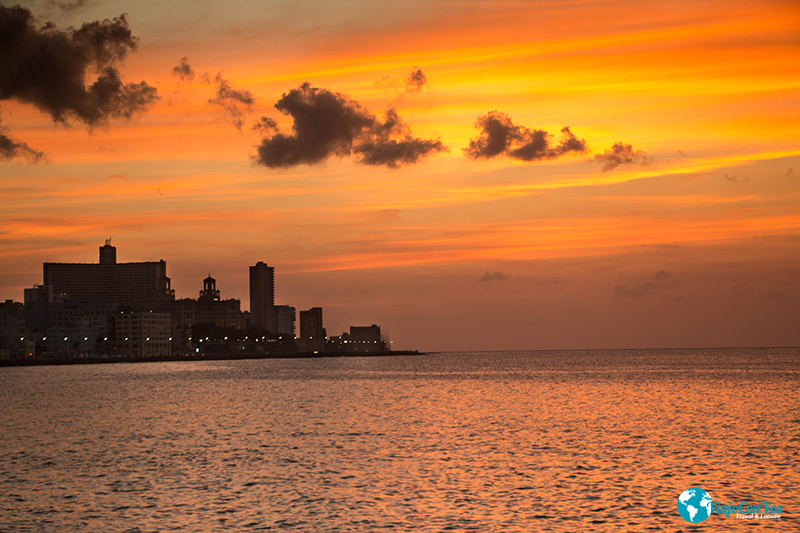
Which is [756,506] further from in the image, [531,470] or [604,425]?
[604,425]

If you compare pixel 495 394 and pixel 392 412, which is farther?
pixel 495 394

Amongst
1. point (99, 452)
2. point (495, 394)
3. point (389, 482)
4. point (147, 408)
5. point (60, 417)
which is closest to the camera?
point (389, 482)

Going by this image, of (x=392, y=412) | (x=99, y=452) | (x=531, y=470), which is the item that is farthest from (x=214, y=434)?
(x=531, y=470)

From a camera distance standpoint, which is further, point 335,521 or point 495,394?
point 495,394

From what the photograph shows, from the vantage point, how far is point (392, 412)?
89.2 metres

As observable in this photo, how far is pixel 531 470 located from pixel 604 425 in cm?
2743

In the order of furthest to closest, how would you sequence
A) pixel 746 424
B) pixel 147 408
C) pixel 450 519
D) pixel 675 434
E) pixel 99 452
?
pixel 147 408, pixel 746 424, pixel 675 434, pixel 99 452, pixel 450 519

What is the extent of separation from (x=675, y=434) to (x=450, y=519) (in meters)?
36.1

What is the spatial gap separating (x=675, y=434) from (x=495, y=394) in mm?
59998

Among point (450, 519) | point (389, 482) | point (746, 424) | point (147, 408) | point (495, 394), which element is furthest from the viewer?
point (495, 394)

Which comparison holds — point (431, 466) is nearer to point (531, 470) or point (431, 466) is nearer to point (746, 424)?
point (531, 470)

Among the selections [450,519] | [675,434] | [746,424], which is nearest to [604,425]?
[675,434]

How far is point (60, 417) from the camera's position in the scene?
287 feet

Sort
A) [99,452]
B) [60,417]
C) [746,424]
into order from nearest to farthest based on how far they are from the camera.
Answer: [99,452] < [746,424] < [60,417]
